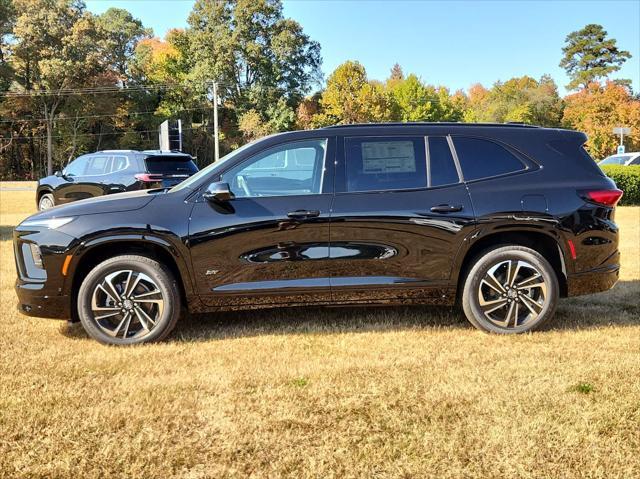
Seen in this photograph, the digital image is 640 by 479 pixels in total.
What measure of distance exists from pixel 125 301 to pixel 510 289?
3014mm

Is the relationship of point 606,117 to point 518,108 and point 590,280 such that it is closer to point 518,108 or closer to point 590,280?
point 518,108

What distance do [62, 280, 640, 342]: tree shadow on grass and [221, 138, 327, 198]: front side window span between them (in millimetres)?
1168

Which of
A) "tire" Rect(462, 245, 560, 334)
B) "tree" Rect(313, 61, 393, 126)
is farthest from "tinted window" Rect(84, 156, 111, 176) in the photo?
"tree" Rect(313, 61, 393, 126)

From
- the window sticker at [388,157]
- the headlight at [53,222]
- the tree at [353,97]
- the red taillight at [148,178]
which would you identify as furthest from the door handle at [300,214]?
the tree at [353,97]

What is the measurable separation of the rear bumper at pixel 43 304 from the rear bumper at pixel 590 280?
13.0ft

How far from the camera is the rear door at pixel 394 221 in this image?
13.7ft

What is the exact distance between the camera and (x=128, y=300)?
161 inches

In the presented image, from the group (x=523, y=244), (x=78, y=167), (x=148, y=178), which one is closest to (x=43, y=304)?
(x=523, y=244)

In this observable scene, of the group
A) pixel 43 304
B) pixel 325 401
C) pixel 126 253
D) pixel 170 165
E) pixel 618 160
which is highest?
pixel 618 160

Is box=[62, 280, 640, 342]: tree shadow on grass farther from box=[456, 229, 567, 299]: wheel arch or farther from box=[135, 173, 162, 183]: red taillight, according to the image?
box=[135, 173, 162, 183]: red taillight

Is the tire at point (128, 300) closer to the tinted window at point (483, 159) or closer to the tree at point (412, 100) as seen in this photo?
the tinted window at point (483, 159)

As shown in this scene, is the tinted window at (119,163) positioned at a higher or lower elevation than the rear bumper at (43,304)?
higher

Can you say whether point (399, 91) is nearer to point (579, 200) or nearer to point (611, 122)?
point (611, 122)

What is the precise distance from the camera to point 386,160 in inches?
171
